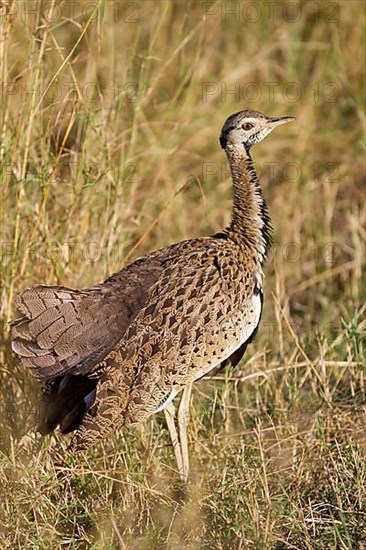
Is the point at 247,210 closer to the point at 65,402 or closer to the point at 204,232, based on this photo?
the point at 65,402

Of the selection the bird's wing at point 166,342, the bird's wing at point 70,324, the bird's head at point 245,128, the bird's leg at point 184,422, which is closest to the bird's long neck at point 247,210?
the bird's head at point 245,128

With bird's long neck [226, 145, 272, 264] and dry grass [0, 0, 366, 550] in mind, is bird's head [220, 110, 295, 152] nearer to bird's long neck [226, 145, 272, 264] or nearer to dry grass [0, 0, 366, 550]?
bird's long neck [226, 145, 272, 264]

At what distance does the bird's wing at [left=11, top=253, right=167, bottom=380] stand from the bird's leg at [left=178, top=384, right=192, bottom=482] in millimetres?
385

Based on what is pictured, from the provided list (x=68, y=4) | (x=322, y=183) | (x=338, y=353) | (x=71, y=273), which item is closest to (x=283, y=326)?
(x=338, y=353)

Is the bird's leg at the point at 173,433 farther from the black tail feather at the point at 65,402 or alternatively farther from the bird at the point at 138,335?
the black tail feather at the point at 65,402

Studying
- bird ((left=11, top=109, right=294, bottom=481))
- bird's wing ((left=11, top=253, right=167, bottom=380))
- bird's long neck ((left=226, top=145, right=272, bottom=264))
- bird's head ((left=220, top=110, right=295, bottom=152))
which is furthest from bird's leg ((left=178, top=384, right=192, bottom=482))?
bird's head ((left=220, top=110, right=295, bottom=152))

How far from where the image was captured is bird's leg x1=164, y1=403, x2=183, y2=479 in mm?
4379

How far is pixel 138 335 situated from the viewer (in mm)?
4227

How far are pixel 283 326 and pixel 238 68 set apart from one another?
2451 millimetres

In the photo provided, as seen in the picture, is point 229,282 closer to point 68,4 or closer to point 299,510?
point 299,510

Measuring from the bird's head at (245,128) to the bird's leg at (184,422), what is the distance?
102 cm

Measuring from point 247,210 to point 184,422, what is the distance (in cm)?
88

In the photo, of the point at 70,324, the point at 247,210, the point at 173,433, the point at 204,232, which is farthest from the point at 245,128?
the point at 204,232

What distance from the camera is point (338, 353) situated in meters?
5.31
